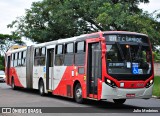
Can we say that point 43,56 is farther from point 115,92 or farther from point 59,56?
point 115,92

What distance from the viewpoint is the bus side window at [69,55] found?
59.5 ft

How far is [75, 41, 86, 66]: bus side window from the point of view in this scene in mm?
16853

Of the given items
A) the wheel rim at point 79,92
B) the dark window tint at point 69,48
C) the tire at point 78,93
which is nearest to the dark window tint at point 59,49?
the dark window tint at point 69,48

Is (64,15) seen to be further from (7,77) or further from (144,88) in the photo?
(144,88)

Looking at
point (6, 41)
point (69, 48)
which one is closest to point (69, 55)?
point (69, 48)

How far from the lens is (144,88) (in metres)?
15.3

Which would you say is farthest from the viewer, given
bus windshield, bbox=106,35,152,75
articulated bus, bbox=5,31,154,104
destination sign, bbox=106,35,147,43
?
destination sign, bbox=106,35,147,43

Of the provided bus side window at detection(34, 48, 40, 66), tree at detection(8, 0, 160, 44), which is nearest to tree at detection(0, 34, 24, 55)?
tree at detection(8, 0, 160, 44)

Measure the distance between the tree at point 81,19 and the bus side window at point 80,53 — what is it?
41.9 ft

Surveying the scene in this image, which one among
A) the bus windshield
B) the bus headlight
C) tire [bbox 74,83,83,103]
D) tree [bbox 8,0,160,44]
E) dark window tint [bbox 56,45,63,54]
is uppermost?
tree [bbox 8,0,160,44]

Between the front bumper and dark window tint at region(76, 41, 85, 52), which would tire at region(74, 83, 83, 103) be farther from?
the front bumper

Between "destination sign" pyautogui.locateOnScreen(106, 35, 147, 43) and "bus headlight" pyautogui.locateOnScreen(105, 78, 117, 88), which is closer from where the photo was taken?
"bus headlight" pyautogui.locateOnScreen(105, 78, 117, 88)

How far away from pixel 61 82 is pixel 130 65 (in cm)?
502

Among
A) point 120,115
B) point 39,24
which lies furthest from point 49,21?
point 120,115
